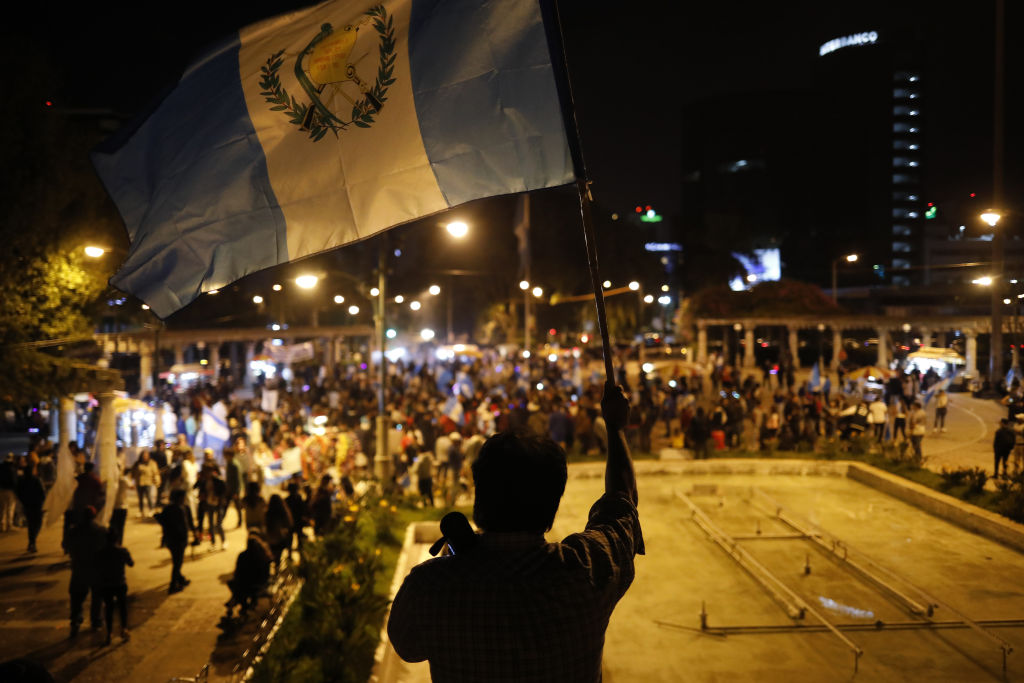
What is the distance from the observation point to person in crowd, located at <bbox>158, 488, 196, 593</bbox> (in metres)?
10.5

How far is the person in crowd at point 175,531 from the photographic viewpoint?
10.5m

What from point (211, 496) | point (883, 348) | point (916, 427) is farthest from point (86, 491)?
point (883, 348)

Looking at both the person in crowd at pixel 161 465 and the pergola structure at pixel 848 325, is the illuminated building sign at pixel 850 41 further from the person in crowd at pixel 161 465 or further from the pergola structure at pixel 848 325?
the person in crowd at pixel 161 465

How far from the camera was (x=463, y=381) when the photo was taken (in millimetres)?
25547

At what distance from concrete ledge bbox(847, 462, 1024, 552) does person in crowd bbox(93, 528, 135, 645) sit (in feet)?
37.9

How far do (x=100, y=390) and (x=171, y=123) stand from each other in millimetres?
14650

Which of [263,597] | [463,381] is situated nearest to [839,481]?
[263,597]

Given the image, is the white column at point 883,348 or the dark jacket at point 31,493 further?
the white column at point 883,348

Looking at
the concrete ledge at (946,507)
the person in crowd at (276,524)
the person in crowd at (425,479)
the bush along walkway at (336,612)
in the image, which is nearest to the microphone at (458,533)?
the bush along walkway at (336,612)

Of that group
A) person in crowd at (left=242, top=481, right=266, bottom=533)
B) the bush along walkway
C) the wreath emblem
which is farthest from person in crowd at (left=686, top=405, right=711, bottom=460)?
the wreath emblem

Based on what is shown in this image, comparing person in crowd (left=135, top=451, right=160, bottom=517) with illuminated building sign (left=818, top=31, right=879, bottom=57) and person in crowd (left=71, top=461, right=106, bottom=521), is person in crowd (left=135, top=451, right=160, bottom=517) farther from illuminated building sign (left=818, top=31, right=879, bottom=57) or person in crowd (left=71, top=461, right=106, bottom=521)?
illuminated building sign (left=818, top=31, right=879, bottom=57)

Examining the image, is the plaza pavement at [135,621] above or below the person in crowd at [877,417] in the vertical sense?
below

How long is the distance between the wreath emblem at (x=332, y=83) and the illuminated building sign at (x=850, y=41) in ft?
405

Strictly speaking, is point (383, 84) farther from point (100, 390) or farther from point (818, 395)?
point (818, 395)
